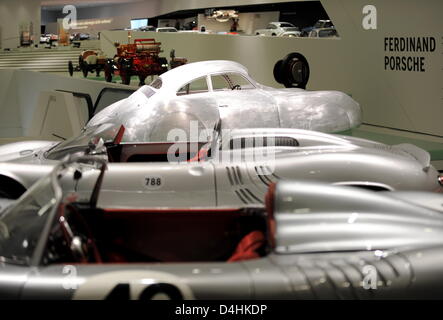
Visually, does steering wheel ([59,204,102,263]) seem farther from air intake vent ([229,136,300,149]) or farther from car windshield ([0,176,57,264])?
air intake vent ([229,136,300,149])

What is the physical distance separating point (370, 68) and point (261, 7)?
291 inches

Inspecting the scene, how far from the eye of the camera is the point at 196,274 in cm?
243

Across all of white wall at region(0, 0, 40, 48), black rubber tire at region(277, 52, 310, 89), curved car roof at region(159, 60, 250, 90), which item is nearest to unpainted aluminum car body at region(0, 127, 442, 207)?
curved car roof at region(159, 60, 250, 90)

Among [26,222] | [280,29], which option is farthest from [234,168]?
[280,29]

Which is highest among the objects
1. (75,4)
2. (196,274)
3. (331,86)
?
(75,4)

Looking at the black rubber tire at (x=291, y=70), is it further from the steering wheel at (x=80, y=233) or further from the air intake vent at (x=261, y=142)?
the steering wheel at (x=80, y=233)

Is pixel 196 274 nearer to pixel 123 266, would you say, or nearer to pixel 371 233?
pixel 123 266

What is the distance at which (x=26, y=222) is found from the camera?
2.86m

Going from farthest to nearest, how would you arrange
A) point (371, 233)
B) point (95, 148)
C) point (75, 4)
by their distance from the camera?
1. point (75, 4)
2. point (95, 148)
3. point (371, 233)

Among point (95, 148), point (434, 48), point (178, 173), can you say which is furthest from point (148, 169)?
point (434, 48)

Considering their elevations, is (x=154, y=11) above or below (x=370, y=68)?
above

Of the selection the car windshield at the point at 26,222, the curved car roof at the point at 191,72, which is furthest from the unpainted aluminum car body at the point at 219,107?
the car windshield at the point at 26,222

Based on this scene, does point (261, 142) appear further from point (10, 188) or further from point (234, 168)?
point (10, 188)

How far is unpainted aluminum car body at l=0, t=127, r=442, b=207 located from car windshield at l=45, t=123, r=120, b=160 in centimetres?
2
